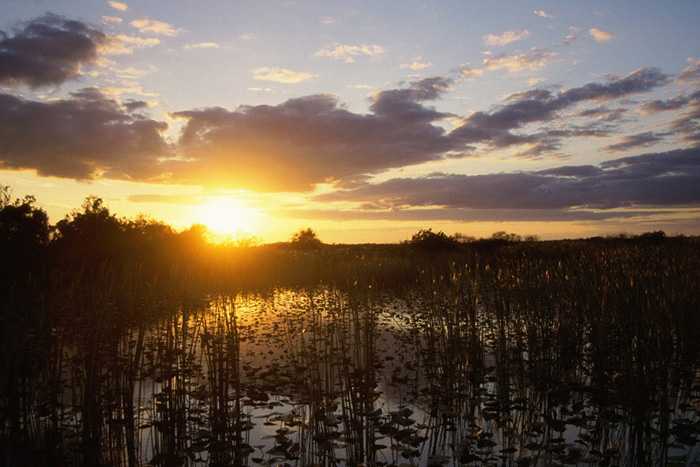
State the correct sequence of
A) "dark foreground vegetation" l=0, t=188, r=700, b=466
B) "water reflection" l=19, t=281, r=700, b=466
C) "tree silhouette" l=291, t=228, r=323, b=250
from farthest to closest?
"tree silhouette" l=291, t=228, r=323, b=250, "dark foreground vegetation" l=0, t=188, r=700, b=466, "water reflection" l=19, t=281, r=700, b=466

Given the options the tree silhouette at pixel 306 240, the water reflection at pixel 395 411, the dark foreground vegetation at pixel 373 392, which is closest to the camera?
the water reflection at pixel 395 411

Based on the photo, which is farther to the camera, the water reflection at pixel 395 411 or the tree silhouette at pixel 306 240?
the tree silhouette at pixel 306 240

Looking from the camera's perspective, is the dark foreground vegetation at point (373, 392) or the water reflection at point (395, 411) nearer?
the water reflection at point (395, 411)

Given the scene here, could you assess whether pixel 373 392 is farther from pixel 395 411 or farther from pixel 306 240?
pixel 306 240

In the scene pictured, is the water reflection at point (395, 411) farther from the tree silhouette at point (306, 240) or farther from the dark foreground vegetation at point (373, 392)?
the tree silhouette at point (306, 240)

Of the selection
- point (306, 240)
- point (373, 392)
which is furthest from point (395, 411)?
point (306, 240)

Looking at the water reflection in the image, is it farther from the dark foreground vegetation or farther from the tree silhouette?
the tree silhouette

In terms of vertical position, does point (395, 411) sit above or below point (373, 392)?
below

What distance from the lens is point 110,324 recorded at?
312 inches

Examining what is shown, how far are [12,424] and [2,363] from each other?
34.4 inches

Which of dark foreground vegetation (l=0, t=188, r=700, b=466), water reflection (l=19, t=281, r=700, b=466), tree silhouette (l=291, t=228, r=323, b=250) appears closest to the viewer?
water reflection (l=19, t=281, r=700, b=466)

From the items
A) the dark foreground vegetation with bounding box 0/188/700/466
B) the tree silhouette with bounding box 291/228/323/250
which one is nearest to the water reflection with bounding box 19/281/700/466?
the dark foreground vegetation with bounding box 0/188/700/466

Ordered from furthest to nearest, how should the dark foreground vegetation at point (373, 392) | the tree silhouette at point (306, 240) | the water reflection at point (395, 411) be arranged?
the tree silhouette at point (306, 240) → the dark foreground vegetation at point (373, 392) → the water reflection at point (395, 411)

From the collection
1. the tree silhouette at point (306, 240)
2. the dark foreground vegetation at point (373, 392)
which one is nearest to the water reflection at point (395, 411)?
the dark foreground vegetation at point (373, 392)
